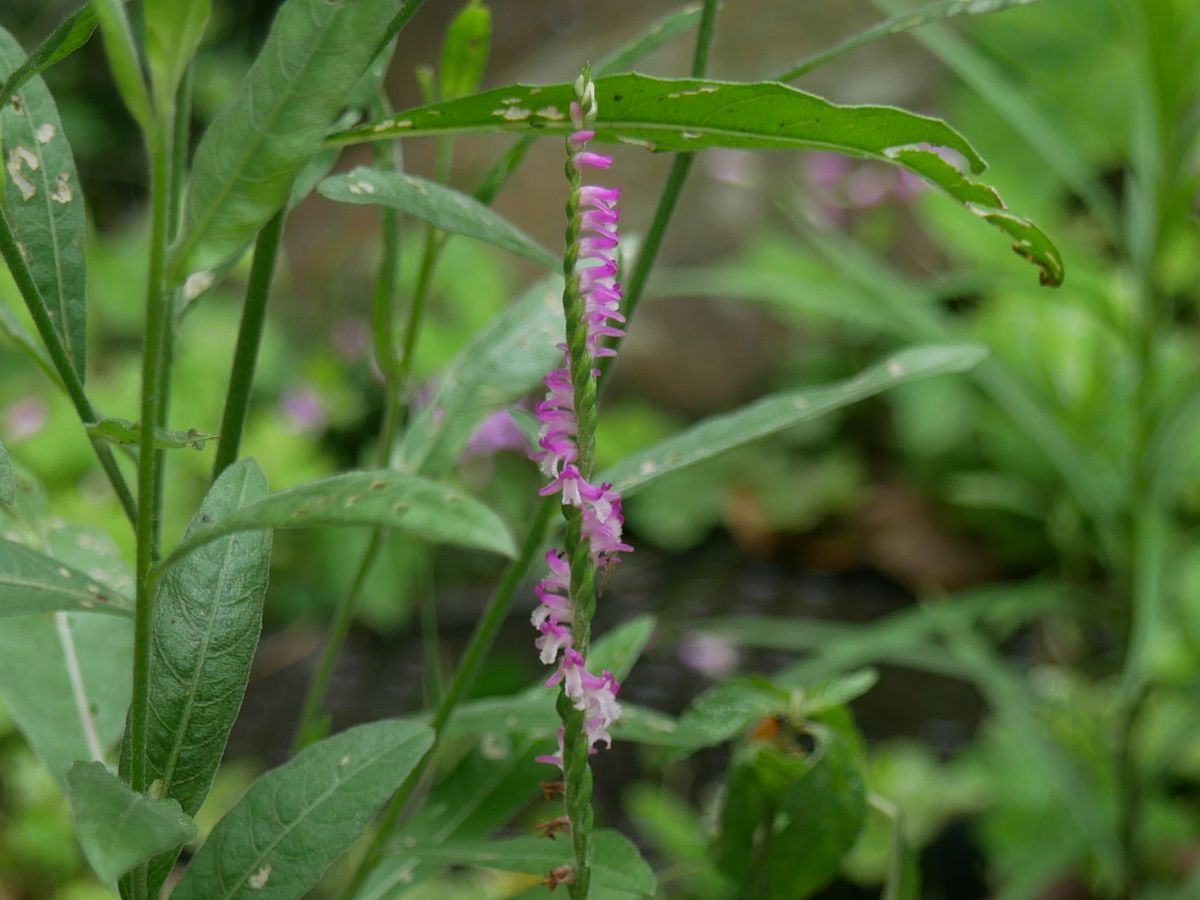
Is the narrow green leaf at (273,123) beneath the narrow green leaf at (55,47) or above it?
beneath

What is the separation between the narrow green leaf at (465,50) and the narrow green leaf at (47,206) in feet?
0.51

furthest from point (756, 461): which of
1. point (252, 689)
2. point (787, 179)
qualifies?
point (252, 689)

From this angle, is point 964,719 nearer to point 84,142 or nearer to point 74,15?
point 74,15

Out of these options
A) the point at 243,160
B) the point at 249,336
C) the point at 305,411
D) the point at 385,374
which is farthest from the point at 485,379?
the point at 305,411

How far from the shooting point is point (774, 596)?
2.11 metres

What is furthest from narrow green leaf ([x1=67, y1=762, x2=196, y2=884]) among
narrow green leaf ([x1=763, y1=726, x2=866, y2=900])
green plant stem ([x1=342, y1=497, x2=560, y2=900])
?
narrow green leaf ([x1=763, y1=726, x2=866, y2=900])

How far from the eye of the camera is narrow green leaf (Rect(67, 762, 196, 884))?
0.96 feet

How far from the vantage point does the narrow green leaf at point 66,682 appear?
47 centimetres

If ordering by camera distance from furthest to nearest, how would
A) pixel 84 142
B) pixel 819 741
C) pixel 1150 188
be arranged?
1. pixel 84 142
2. pixel 1150 188
3. pixel 819 741

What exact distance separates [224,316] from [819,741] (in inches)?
79.9

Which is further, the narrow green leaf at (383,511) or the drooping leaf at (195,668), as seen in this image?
the drooping leaf at (195,668)

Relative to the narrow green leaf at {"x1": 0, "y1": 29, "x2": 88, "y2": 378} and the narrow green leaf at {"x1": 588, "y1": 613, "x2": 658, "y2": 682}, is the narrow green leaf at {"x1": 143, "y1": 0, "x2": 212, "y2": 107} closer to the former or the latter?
the narrow green leaf at {"x1": 0, "y1": 29, "x2": 88, "y2": 378}

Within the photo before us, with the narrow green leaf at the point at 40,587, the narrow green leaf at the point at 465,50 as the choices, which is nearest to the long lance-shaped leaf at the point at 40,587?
the narrow green leaf at the point at 40,587

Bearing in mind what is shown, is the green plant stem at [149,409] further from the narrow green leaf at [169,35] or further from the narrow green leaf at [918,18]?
the narrow green leaf at [918,18]
